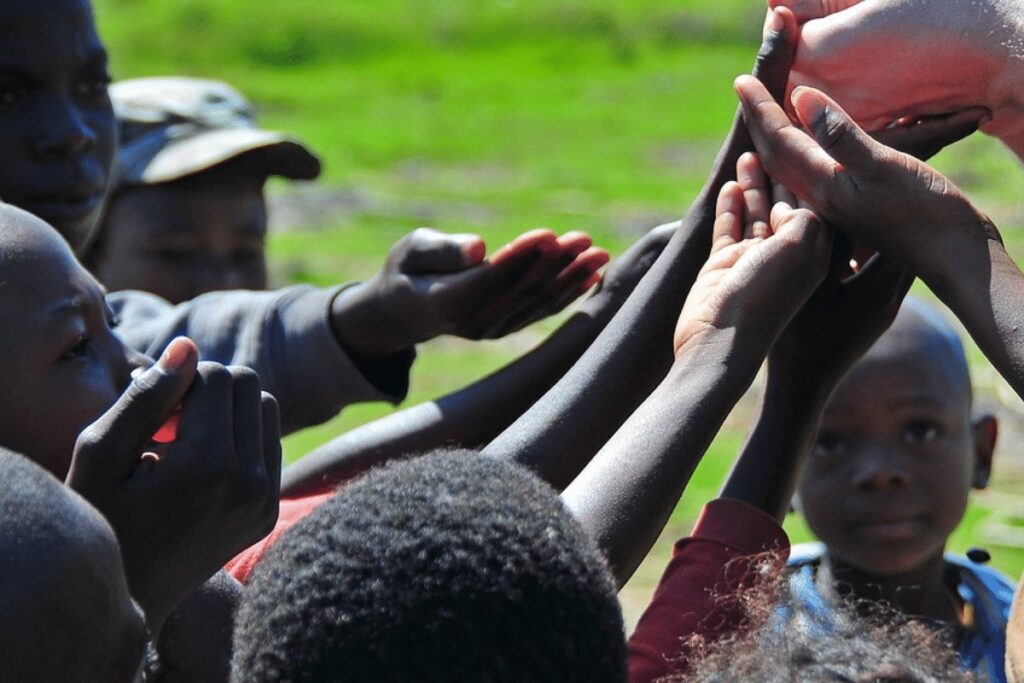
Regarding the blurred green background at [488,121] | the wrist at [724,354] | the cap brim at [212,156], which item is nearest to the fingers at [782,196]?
the wrist at [724,354]

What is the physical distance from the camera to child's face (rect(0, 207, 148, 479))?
6.26 feet

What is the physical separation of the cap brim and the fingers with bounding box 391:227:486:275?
1.51 m

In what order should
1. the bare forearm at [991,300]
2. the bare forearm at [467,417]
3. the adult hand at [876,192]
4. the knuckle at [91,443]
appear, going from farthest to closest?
the bare forearm at [467,417] < the adult hand at [876,192] < the bare forearm at [991,300] < the knuckle at [91,443]

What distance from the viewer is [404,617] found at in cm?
149

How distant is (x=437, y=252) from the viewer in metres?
2.67

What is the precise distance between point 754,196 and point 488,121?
48.0ft

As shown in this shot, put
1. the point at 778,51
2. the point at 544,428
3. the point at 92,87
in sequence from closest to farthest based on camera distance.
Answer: the point at 544,428 → the point at 778,51 → the point at 92,87

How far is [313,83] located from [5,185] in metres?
15.5

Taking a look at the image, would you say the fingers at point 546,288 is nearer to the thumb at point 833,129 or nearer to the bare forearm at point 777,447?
the bare forearm at point 777,447

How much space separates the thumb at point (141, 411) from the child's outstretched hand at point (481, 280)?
2.98ft

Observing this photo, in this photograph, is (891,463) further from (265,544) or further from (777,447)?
(265,544)

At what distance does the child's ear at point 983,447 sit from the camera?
11.7ft

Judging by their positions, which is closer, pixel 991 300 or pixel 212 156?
pixel 991 300

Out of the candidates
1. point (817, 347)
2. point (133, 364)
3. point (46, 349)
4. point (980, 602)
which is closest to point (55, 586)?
point (46, 349)
